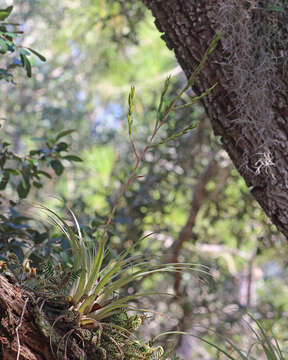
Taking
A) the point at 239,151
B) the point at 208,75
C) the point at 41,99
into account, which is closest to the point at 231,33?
the point at 208,75

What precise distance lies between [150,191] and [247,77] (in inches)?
82.4

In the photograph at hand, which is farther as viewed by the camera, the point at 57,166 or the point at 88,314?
the point at 57,166

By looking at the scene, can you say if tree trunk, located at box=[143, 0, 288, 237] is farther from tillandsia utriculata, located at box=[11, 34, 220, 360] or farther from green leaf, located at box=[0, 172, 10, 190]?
green leaf, located at box=[0, 172, 10, 190]

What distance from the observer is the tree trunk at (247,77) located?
136cm

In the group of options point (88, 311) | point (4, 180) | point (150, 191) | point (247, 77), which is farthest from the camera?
point (150, 191)

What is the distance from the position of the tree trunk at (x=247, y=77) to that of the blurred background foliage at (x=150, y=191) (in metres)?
0.31

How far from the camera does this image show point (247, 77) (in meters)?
1.41

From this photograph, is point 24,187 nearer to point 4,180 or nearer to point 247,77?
point 4,180

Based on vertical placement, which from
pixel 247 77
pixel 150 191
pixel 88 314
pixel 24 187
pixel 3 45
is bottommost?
pixel 88 314

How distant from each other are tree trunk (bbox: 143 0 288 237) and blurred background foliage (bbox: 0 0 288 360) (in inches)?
12.3

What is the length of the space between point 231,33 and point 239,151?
39 centimetres

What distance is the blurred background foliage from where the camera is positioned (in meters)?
2.41

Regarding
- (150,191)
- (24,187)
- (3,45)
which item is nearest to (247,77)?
(3,45)

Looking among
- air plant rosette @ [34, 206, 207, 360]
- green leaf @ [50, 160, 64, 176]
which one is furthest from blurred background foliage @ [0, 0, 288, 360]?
air plant rosette @ [34, 206, 207, 360]
